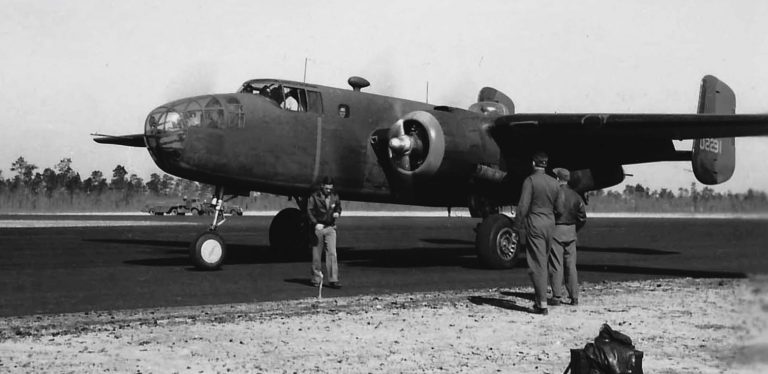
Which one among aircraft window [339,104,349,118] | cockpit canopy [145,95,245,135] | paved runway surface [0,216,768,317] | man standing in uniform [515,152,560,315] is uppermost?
aircraft window [339,104,349,118]

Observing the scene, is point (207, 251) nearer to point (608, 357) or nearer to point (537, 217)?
point (537, 217)

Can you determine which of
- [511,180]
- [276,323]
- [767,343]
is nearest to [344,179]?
[511,180]

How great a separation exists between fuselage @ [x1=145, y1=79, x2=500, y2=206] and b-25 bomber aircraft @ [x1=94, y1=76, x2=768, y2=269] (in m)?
0.02

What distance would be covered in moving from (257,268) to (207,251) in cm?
143

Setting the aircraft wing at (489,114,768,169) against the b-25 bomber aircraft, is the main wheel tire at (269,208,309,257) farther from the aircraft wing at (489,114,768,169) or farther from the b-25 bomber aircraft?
the aircraft wing at (489,114,768,169)

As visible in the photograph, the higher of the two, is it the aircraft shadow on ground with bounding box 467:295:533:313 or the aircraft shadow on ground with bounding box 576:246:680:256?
the aircraft shadow on ground with bounding box 576:246:680:256

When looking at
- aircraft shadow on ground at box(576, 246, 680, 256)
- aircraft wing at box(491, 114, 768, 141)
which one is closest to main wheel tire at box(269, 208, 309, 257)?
aircraft wing at box(491, 114, 768, 141)

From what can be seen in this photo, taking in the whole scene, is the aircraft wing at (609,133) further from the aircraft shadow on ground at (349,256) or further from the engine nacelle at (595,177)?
the aircraft shadow on ground at (349,256)

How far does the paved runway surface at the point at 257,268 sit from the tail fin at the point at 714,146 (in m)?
2.24

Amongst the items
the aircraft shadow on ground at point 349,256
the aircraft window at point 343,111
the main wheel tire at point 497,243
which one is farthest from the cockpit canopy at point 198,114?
the main wheel tire at point 497,243

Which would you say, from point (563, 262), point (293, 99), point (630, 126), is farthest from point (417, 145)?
point (563, 262)

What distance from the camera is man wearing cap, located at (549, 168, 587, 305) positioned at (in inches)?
432

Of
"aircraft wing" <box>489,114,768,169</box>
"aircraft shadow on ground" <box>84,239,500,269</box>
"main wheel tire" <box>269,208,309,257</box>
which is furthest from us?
"main wheel tire" <box>269,208,309,257</box>

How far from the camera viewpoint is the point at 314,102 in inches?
635
